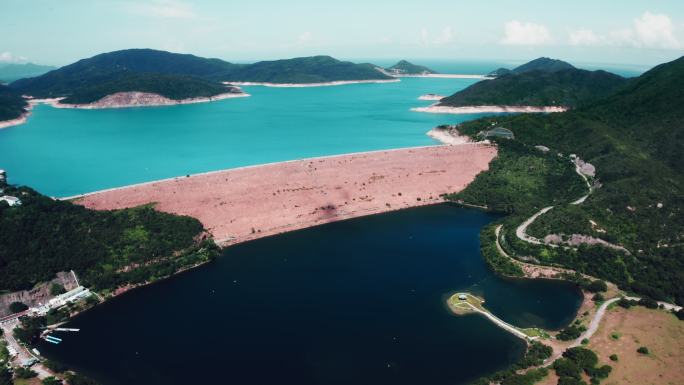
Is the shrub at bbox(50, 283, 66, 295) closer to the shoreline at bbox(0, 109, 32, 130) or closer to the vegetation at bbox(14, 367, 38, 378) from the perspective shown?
the vegetation at bbox(14, 367, 38, 378)

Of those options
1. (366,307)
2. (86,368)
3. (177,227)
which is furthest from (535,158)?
(86,368)

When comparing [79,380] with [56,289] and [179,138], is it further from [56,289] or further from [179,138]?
[179,138]

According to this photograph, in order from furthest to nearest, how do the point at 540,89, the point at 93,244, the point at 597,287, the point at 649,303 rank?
the point at 540,89 < the point at 93,244 < the point at 597,287 < the point at 649,303

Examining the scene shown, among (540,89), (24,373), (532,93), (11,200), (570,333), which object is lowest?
(570,333)

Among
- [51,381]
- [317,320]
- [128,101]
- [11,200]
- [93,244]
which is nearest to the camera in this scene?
[51,381]

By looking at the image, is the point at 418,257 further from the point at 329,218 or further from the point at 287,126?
the point at 287,126

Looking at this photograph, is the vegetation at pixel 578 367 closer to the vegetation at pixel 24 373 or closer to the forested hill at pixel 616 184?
the forested hill at pixel 616 184

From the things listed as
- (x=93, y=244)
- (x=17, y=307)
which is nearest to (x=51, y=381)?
(x=17, y=307)
